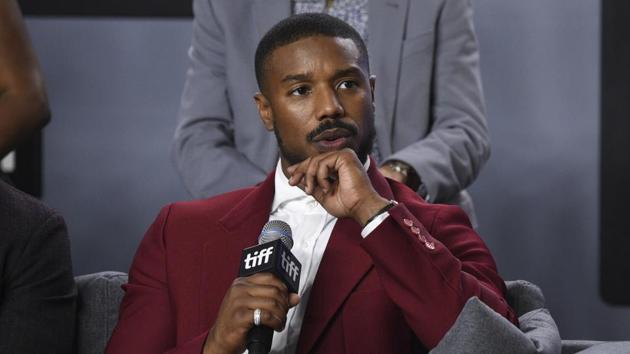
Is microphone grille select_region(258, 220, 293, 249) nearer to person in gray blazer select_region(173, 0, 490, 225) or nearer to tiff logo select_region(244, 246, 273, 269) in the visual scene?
tiff logo select_region(244, 246, 273, 269)

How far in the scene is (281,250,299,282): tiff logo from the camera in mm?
1835

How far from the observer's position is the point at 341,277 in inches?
87.7

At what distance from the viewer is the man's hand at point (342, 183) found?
6.93 ft

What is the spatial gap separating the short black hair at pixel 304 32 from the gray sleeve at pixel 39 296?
55cm

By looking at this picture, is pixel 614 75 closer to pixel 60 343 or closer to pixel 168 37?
pixel 168 37

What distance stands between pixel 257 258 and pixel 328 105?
1.65 feet

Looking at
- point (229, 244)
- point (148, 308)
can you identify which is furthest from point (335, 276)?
point (148, 308)

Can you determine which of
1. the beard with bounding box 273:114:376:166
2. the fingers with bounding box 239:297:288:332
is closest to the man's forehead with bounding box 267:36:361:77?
the beard with bounding box 273:114:376:166

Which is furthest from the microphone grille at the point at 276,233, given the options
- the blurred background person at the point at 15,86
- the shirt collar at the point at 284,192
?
the blurred background person at the point at 15,86

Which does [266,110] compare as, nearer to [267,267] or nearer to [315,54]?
[315,54]

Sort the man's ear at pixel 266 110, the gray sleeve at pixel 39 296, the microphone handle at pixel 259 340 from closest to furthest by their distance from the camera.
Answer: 1. the microphone handle at pixel 259 340
2. the gray sleeve at pixel 39 296
3. the man's ear at pixel 266 110

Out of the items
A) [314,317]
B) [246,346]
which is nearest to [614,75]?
[314,317]

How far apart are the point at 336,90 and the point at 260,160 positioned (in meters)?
0.73

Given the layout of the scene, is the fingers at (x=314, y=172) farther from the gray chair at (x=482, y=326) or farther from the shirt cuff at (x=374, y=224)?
the gray chair at (x=482, y=326)
